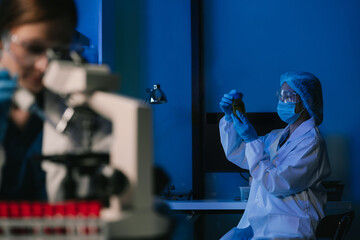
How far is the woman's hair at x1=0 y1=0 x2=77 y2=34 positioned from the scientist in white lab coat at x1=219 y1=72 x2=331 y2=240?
1483mm

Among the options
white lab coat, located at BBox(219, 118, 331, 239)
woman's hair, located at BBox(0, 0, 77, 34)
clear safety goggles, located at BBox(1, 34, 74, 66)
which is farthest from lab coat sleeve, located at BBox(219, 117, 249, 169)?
clear safety goggles, located at BBox(1, 34, 74, 66)

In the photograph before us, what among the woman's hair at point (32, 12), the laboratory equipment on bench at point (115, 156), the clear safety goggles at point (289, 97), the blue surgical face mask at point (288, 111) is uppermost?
the woman's hair at point (32, 12)

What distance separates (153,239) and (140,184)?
0.27 ft

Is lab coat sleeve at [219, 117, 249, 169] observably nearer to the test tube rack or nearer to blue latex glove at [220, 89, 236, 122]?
Answer: blue latex glove at [220, 89, 236, 122]

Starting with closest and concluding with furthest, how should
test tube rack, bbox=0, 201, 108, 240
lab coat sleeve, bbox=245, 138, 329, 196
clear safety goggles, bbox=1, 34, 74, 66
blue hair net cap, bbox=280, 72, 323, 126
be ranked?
1. test tube rack, bbox=0, 201, 108, 240
2. clear safety goggles, bbox=1, 34, 74, 66
3. lab coat sleeve, bbox=245, 138, 329, 196
4. blue hair net cap, bbox=280, 72, 323, 126

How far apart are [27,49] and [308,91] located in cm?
184

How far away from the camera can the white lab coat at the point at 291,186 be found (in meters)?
2.19

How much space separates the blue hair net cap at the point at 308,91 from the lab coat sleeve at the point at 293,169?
0.24 meters

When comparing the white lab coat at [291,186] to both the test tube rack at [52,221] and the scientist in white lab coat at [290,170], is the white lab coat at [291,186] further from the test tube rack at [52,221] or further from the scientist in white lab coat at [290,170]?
the test tube rack at [52,221]

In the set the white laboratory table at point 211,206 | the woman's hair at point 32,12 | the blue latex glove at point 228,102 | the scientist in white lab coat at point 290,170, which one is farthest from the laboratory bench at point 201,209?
the woman's hair at point 32,12

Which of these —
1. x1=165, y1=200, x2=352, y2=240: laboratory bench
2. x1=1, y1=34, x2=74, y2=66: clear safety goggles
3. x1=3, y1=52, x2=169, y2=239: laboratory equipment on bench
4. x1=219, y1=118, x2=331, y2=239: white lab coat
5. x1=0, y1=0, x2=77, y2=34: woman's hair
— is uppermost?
x1=0, y1=0, x2=77, y2=34: woman's hair

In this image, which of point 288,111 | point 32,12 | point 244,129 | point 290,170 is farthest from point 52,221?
point 288,111

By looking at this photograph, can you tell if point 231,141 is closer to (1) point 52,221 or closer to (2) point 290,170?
(2) point 290,170

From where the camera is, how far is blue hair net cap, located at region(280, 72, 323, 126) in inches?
94.9
